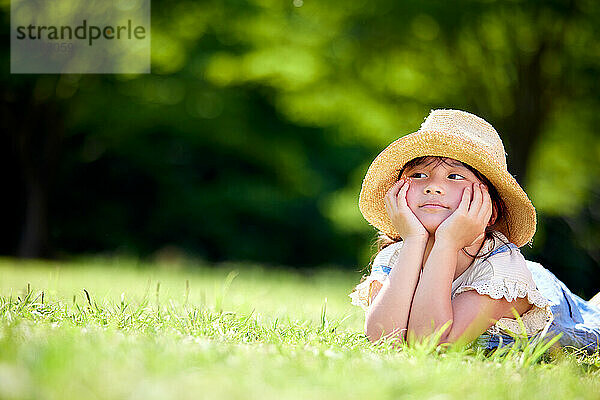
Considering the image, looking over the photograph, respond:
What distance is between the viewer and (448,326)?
272cm

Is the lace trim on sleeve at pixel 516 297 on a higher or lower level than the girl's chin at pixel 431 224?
lower

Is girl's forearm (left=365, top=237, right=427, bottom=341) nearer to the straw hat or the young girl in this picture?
the young girl

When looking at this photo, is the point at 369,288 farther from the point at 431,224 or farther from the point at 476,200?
the point at 476,200

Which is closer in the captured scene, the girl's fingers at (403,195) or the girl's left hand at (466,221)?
the girl's left hand at (466,221)

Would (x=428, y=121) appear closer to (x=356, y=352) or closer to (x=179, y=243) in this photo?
(x=356, y=352)

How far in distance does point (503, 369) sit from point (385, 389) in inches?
25.2

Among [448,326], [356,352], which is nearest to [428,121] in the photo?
[448,326]

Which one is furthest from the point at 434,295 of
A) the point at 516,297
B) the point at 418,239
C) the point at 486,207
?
the point at 486,207

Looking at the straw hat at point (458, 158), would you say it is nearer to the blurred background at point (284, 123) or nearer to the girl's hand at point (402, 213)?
the girl's hand at point (402, 213)

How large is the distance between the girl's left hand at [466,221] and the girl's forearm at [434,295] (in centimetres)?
4

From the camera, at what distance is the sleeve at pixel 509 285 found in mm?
2830

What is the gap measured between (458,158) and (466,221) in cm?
32

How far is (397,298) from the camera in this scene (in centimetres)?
281

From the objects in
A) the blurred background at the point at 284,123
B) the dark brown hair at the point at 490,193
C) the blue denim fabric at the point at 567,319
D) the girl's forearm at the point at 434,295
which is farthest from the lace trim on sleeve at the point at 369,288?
the blurred background at the point at 284,123
